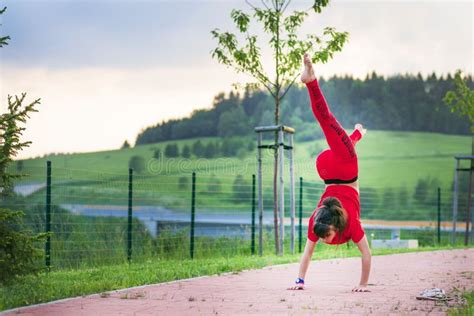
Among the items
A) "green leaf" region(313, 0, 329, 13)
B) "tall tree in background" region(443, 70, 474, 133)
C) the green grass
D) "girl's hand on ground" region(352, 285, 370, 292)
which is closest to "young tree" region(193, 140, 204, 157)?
"tall tree in background" region(443, 70, 474, 133)

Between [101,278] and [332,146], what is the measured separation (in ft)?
13.1

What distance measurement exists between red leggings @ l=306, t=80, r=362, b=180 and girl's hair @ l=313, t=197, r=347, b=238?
53 cm

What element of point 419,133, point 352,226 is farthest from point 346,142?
point 419,133

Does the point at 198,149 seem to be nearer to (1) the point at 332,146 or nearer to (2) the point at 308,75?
(1) the point at 332,146

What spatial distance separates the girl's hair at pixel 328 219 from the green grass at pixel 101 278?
1332 millimetres

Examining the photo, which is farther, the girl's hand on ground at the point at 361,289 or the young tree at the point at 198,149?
the young tree at the point at 198,149

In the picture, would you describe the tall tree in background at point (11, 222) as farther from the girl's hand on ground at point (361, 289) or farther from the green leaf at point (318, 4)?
the green leaf at point (318, 4)

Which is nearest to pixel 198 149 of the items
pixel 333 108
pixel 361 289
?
pixel 333 108

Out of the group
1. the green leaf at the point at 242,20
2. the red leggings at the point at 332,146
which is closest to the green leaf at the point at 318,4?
the green leaf at the point at 242,20

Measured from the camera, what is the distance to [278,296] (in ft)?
28.3

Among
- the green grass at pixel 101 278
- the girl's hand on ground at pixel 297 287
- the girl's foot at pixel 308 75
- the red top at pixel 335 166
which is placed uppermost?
the girl's foot at pixel 308 75

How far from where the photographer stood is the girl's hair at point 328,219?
8.09 m

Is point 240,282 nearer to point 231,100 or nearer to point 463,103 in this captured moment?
point 463,103

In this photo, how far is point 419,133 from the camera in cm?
8112
